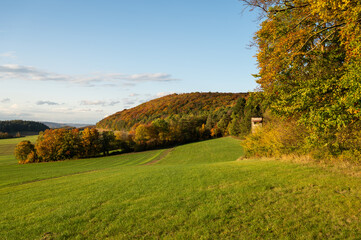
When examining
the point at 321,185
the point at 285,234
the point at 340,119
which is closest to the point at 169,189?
the point at 285,234

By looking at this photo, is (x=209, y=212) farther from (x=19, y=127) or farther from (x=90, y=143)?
(x=19, y=127)

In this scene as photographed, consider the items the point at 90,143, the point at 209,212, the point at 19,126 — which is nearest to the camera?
the point at 209,212

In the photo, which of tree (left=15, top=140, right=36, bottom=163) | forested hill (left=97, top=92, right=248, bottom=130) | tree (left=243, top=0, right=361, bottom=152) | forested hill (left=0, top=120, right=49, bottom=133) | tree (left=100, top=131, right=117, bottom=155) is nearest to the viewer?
tree (left=243, top=0, right=361, bottom=152)

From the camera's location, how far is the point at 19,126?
461 ft

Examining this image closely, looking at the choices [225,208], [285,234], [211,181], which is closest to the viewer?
[285,234]

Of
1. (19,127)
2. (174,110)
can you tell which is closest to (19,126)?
(19,127)

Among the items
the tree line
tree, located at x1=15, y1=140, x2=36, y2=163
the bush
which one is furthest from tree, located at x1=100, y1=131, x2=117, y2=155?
the bush

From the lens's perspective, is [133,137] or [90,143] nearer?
[90,143]

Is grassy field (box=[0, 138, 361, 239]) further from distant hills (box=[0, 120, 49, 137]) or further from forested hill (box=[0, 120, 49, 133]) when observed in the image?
forested hill (box=[0, 120, 49, 133])

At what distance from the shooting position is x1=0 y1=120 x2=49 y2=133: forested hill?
13282cm

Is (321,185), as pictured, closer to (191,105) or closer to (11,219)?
(11,219)

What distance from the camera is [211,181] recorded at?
10367 millimetres

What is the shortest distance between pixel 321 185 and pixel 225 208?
13.7 feet

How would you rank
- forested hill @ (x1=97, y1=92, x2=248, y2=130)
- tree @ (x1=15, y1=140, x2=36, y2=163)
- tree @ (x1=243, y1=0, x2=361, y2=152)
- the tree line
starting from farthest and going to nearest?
forested hill @ (x1=97, y1=92, x2=248, y2=130)
the tree line
tree @ (x1=15, y1=140, x2=36, y2=163)
tree @ (x1=243, y1=0, x2=361, y2=152)
